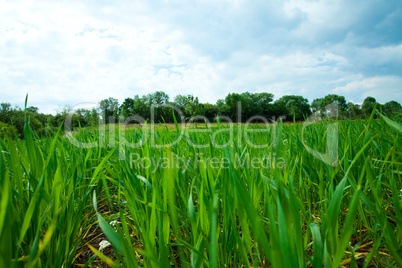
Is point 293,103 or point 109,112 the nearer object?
point 109,112

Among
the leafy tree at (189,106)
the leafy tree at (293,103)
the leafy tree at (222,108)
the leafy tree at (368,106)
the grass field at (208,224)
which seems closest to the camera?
the grass field at (208,224)

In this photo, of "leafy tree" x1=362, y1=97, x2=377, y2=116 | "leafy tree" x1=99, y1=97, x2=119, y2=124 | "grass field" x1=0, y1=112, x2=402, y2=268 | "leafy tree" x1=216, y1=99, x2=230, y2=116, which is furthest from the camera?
"leafy tree" x1=216, y1=99, x2=230, y2=116

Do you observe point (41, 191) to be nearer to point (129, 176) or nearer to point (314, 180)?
point (129, 176)

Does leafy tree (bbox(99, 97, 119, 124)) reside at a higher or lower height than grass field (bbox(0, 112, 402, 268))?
higher

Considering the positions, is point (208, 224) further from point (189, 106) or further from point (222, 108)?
point (222, 108)

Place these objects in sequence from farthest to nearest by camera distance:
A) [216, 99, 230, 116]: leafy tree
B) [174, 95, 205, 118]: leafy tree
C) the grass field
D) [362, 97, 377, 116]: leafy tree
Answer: [216, 99, 230, 116]: leafy tree < [174, 95, 205, 118]: leafy tree < [362, 97, 377, 116]: leafy tree < the grass field

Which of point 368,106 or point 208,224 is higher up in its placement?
point 368,106

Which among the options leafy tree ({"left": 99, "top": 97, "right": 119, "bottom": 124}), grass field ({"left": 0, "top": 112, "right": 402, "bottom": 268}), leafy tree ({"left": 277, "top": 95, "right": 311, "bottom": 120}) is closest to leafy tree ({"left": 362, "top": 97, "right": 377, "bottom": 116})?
grass field ({"left": 0, "top": 112, "right": 402, "bottom": 268})

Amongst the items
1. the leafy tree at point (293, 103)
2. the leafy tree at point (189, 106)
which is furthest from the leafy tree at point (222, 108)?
the leafy tree at point (293, 103)

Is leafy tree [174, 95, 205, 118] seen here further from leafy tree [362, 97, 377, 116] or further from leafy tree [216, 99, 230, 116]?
leafy tree [362, 97, 377, 116]

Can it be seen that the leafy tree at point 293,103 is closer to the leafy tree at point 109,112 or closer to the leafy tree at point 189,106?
the leafy tree at point 189,106

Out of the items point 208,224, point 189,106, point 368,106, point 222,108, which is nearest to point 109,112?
point 208,224

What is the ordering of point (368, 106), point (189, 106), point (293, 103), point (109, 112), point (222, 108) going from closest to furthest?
point (109, 112) → point (368, 106) → point (189, 106) → point (222, 108) → point (293, 103)

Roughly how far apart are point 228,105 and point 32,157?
36580 millimetres
